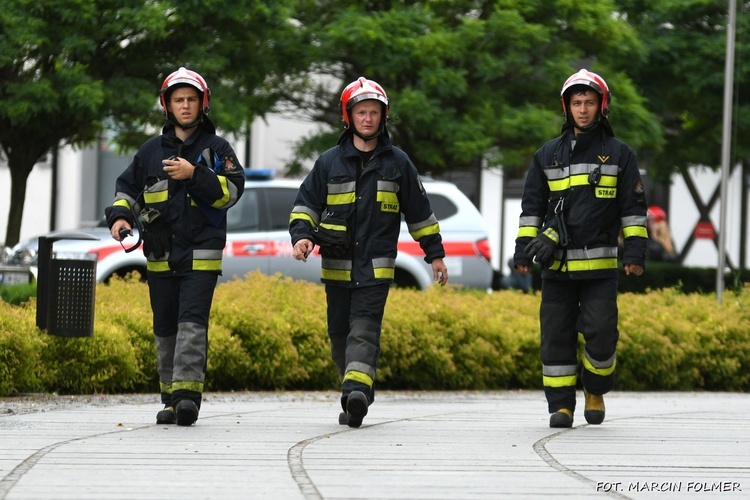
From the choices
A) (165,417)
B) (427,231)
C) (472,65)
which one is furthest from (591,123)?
(472,65)

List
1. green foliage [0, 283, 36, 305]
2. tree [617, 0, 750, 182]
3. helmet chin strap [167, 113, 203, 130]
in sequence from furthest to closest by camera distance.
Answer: tree [617, 0, 750, 182] → green foliage [0, 283, 36, 305] → helmet chin strap [167, 113, 203, 130]

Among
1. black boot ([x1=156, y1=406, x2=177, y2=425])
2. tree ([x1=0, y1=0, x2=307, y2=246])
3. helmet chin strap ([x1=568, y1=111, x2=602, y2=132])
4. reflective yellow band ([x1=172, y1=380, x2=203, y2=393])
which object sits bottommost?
black boot ([x1=156, y1=406, x2=177, y2=425])

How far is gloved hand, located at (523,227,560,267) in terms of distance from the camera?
7.43m

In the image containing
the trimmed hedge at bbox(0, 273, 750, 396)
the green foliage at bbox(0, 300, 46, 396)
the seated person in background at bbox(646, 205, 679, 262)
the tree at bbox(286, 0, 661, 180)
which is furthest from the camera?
the seated person in background at bbox(646, 205, 679, 262)

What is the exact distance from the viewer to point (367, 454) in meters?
6.08

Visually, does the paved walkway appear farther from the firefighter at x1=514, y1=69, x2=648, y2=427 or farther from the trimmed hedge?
the trimmed hedge

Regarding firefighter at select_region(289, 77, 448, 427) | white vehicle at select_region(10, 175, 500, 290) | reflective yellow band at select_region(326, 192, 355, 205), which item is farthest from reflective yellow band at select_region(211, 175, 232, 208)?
white vehicle at select_region(10, 175, 500, 290)

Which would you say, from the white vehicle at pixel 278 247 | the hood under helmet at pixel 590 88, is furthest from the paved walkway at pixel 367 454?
the white vehicle at pixel 278 247

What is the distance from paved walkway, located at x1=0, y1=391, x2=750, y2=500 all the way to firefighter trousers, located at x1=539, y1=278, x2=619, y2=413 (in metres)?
0.22

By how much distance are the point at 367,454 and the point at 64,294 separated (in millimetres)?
3234

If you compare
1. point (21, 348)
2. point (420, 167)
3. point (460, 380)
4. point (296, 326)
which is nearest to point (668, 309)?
point (460, 380)

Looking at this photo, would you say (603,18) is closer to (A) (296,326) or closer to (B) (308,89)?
(B) (308,89)

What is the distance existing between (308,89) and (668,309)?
1050 centimetres

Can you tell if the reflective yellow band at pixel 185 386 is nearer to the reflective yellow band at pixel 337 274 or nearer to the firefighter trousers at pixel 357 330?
the firefighter trousers at pixel 357 330
